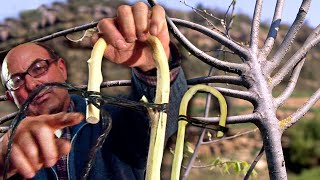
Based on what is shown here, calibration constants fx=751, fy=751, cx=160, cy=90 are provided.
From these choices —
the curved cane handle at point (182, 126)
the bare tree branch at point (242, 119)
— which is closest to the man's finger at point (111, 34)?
the curved cane handle at point (182, 126)

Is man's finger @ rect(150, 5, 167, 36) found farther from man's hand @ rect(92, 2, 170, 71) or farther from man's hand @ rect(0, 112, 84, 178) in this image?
man's hand @ rect(0, 112, 84, 178)

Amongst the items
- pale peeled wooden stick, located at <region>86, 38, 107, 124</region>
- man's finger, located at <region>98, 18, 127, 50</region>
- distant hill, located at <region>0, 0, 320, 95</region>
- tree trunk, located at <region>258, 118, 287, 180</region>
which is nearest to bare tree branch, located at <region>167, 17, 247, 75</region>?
tree trunk, located at <region>258, 118, 287, 180</region>

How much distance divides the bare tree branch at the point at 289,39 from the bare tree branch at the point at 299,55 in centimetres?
2

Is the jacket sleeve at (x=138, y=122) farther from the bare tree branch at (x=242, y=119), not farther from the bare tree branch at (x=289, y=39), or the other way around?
the bare tree branch at (x=289, y=39)

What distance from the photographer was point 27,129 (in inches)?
35.2

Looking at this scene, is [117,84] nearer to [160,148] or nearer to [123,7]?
[123,7]

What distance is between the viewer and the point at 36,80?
1.32 metres

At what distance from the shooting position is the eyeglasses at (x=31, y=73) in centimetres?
135

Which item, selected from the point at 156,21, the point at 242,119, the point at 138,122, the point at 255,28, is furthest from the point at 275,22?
the point at 156,21

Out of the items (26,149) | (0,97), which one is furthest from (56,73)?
(26,149)

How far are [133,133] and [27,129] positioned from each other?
592 mm

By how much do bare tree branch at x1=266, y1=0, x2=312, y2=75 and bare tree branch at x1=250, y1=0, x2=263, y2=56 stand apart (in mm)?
45

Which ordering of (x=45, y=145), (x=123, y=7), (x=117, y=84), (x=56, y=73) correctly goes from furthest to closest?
(x=117, y=84) → (x=56, y=73) → (x=123, y=7) → (x=45, y=145)

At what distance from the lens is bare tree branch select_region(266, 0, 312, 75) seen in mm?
1591
